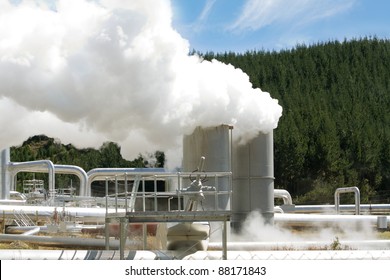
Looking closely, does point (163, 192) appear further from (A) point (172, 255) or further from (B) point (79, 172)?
(B) point (79, 172)

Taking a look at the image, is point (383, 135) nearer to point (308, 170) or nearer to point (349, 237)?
point (308, 170)

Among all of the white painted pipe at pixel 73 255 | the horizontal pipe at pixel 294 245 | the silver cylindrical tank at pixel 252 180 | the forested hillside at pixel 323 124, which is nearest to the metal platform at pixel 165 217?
the white painted pipe at pixel 73 255

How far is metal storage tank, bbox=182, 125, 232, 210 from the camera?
31.9 meters

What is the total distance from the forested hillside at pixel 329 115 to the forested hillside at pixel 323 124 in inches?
4.9

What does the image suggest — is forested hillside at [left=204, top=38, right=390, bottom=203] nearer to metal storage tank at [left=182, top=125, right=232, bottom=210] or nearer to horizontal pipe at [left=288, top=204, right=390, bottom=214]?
horizontal pipe at [left=288, top=204, right=390, bottom=214]

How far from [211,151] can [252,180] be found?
3.97m

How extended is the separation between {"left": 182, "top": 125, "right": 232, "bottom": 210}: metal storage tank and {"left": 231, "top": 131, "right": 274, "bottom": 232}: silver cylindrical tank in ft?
8.98

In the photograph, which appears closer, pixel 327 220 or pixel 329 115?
pixel 327 220

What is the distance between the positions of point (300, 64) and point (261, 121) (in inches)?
6190

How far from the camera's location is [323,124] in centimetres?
11319

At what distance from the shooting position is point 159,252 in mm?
24266

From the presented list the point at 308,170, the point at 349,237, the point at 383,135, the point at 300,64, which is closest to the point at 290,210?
the point at 349,237

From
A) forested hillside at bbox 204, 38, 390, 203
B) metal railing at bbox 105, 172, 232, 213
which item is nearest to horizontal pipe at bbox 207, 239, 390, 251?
metal railing at bbox 105, 172, 232, 213

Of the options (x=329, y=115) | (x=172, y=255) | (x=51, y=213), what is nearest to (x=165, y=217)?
(x=172, y=255)
